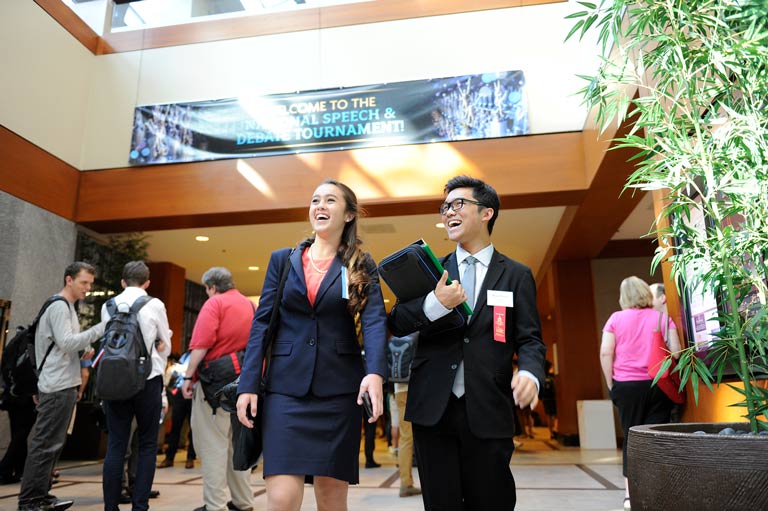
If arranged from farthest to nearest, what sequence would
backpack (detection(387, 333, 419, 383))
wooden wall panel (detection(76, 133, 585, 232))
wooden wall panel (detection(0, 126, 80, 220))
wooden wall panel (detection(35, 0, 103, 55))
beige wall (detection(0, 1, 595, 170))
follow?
wooden wall panel (detection(35, 0, 103, 55)), beige wall (detection(0, 1, 595, 170)), wooden wall panel (detection(76, 133, 585, 232)), wooden wall panel (detection(0, 126, 80, 220)), backpack (detection(387, 333, 419, 383))

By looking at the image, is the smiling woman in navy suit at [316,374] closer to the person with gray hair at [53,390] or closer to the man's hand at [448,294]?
the man's hand at [448,294]

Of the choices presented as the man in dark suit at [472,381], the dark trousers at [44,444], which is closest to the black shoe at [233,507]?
the dark trousers at [44,444]

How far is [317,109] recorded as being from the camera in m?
6.85

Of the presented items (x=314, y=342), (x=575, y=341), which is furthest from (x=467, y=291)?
(x=575, y=341)

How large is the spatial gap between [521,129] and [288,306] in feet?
16.6

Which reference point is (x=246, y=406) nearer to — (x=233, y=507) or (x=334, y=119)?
(x=233, y=507)

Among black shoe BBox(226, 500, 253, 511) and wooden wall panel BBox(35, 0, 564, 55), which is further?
wooden wall panel BBox(35, 0, 564, 55)

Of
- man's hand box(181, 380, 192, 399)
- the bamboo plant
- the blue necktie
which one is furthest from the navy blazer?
man's hand box(181, 380, 192, 399)

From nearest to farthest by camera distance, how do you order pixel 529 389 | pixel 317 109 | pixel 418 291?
pixel 529 389 → pixel 418 291 → pixel 317 109

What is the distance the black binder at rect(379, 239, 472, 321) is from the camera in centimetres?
178

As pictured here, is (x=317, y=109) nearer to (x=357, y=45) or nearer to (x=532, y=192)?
(x=357, y=45)

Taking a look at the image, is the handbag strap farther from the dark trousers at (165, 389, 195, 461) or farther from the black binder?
the dark trousers at (165, 389, 195, 461)

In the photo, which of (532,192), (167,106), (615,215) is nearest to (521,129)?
(532,192)

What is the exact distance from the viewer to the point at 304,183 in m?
6.61
